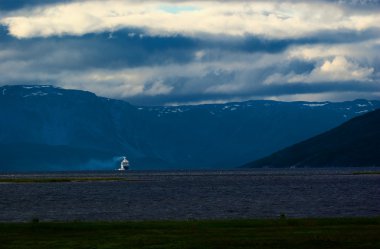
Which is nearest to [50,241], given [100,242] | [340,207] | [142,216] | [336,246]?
[100,242]

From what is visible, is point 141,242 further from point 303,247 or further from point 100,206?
point 100,206

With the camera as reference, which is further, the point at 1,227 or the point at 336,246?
the point at 1,227

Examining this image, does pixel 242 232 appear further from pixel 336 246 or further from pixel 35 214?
pixel 35 214

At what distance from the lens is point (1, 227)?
255 feet

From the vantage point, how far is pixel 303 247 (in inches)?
2333

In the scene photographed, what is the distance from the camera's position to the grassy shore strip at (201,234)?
61.6 meters

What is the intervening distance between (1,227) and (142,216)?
28.2m

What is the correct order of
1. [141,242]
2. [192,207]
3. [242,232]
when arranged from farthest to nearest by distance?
1. [192,207]
2. [242,232]
3. [141,242]

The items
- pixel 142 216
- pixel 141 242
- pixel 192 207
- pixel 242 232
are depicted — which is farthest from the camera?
pixel 192 207

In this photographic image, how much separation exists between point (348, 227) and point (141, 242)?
18.5m

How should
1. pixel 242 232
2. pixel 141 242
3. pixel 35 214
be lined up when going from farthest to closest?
pixel 35 214
pixel 242 232
pixel 141 242

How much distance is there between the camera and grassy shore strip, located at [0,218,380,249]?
61.6 m

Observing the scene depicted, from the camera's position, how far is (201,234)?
69000 mm

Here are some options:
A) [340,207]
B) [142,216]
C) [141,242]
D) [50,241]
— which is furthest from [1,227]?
[340,207]
